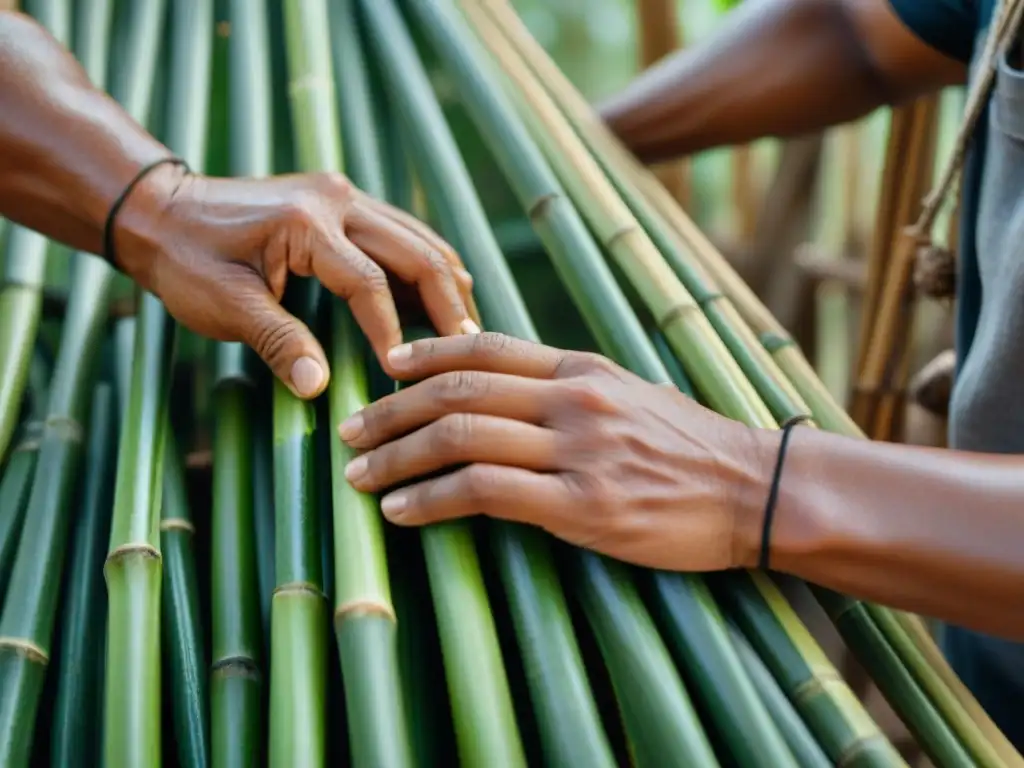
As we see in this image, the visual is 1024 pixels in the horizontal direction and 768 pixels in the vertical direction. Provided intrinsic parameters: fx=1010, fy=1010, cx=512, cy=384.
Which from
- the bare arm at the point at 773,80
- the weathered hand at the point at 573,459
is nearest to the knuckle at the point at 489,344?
the weathered hand at the point at 573,459

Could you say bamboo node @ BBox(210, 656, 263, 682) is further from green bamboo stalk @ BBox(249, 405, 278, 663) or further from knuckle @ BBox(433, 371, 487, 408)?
knuckle @ BBox(433, 371, 487, 408)

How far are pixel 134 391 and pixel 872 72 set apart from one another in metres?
0.65

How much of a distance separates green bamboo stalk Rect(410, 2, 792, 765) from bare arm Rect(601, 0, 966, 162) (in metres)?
0.19

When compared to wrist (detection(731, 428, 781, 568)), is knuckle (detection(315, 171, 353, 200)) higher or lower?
higher

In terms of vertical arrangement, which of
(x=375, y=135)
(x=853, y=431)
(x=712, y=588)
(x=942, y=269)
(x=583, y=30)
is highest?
(x=583, y=30)

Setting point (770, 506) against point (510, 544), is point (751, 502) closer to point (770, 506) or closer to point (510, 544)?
point (770, 506)

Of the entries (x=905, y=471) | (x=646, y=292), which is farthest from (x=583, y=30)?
(x=905, y=471)

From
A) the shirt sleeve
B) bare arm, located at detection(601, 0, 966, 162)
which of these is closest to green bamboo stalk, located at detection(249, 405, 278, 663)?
bare arm, located at detection(601, 0, 966, 162)

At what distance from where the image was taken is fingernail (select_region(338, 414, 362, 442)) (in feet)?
1.81

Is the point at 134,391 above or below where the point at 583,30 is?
below

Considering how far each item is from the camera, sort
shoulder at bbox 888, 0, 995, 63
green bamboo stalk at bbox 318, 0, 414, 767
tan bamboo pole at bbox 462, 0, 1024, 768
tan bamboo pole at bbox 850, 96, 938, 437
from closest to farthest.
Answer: green bamboo stalk at bbox 318, 0, 414, 767, tan bamboo pole at bbox 462, 0, 1024, 768, shoulder at bbox 888, 0, 995, 63, tan bamboo pole at bbox 850, 96, 938, 437

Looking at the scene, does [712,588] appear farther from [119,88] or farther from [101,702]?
[119,88]

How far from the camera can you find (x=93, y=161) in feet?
2.10

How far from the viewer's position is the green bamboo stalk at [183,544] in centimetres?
51
